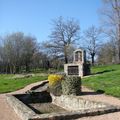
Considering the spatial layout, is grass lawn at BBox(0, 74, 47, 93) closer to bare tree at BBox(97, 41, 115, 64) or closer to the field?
the field

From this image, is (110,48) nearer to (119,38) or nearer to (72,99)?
(119,38)

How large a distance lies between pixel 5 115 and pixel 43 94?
6498 millimetres

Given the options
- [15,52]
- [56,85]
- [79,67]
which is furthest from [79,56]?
[15,52]

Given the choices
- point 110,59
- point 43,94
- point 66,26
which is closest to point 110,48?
point 110,59

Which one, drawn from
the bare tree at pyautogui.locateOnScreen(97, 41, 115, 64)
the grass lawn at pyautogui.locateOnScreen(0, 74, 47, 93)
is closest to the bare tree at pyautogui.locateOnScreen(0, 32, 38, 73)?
the bare tree at pyautogui.locateOnScreen(97, 41, 115, 64)

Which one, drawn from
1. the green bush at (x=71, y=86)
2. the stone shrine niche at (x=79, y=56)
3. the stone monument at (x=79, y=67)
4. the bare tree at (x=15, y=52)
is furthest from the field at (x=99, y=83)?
the bare tree at (x=15, y=52)

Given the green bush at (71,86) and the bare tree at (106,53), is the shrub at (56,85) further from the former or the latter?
the bare tree at (106,53)

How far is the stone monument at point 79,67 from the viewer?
101 ft

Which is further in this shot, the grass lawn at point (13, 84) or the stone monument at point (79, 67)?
the stone monument at point (79, 67)

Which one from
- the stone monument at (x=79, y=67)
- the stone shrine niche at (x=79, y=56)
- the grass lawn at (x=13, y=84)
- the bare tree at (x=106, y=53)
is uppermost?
the bare tree at (x=106, y=53)

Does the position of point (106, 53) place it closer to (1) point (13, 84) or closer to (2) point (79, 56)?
(2) point (79, 56)

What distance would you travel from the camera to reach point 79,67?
3088 cm

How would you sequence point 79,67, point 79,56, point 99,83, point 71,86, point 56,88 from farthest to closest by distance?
point 79,56
point 79,67
point 99,83
point 56,88
point 71,86

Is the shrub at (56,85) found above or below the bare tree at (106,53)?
below
